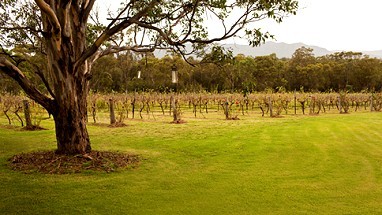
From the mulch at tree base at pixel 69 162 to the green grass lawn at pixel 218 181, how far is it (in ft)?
0.78

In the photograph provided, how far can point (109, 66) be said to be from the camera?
3919 centimetres

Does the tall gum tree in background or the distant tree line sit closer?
the tall gum tree in background

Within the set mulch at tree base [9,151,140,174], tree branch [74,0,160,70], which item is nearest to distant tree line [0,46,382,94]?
mulch at tree base [9,151,140,174]

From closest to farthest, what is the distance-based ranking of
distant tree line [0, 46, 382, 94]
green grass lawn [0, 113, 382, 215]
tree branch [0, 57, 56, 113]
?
1. green grass lawn [0, 113, 382, 215]
2. tree branch [0, 57, 56, 113]
3. distant tree line [0, 46, 382, 94]

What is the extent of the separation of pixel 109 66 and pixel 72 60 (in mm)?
33377

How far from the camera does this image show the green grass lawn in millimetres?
4512

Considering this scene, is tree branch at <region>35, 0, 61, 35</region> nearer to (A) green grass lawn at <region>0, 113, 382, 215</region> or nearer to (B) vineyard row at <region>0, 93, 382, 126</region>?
(A) green grass lawn at <region>0, 113, 382, 215</region>

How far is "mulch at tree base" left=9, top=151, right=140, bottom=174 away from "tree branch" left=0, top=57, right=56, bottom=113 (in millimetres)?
1006

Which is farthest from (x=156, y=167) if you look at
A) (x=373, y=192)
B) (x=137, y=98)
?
(x=137, y=98)

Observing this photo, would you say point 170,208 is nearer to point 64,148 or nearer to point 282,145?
point 64,148

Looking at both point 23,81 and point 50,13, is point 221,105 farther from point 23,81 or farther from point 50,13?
point 50,13

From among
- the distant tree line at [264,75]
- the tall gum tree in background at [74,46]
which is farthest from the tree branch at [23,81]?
the distant tree line at [264,75]

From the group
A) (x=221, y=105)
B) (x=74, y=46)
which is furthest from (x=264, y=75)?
(x=74, y=46)

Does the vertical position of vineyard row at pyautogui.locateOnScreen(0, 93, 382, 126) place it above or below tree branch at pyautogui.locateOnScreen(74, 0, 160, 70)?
below
